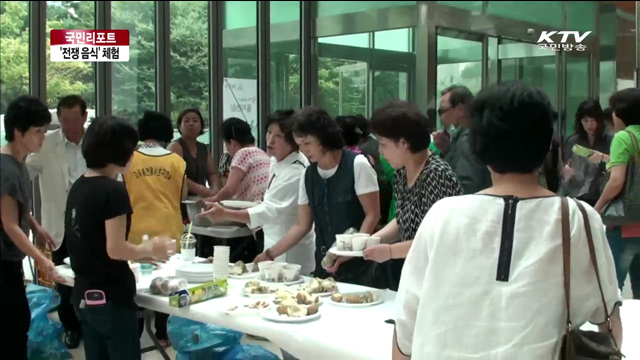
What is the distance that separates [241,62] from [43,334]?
3.75 m

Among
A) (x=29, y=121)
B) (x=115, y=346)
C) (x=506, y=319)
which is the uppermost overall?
(x=29, y=121)

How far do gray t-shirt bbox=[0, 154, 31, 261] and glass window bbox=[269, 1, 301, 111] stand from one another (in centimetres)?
419

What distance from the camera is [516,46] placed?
3.15 meters

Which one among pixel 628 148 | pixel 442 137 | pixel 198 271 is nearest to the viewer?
pixel 198 271

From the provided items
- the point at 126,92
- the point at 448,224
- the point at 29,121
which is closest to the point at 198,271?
the point at 29,121


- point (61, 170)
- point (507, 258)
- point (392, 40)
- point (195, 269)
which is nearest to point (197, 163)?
point (61, 170)

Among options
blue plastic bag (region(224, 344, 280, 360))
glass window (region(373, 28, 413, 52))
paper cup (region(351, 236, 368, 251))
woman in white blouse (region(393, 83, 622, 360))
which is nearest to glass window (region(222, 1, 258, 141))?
glass window (region(373, 28, 413, 52))

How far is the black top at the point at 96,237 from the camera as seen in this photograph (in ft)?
7.12

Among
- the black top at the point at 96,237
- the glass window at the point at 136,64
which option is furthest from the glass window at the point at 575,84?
the glass window at the point at 136,64

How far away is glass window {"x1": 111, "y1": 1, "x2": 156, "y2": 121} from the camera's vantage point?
5500 mm

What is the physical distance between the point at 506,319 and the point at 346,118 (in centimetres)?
297

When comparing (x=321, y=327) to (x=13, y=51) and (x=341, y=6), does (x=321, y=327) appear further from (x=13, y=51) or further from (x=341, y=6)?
(x=341, y=6)

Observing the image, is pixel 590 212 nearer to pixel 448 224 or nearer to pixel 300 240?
pixel 448 224

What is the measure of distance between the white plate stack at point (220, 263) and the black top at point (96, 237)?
1.35 feet
